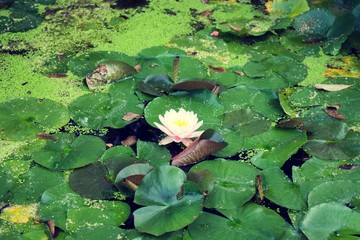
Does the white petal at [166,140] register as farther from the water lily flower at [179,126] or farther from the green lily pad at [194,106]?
the green lily pad at [194,106]

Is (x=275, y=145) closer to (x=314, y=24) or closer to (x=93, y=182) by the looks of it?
(x=93, y=182)

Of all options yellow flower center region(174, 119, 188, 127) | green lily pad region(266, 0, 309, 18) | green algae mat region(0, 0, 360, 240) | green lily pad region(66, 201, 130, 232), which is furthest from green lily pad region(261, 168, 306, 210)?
green lily pad region(266, 0, 309, 18)

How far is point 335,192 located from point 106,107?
35.8 inches

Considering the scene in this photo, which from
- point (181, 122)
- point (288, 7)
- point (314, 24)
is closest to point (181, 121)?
point (181, 122)

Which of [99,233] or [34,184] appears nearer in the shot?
[99,233]

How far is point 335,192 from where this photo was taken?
1.49m

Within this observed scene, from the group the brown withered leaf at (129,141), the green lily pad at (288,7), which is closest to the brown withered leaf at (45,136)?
the brown withered leaf at (129,141)

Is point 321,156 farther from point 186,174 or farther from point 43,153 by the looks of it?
point 43,153

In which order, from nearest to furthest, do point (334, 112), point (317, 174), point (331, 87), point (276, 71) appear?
point (317, 174), point (334, 112), point (331, 87), point (276, 71)

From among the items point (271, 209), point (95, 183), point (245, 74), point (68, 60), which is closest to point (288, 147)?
point (271, 209)

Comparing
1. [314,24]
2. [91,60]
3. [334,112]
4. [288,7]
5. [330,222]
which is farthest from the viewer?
[288,7]

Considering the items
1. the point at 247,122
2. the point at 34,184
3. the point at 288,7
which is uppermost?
the point at 288,7

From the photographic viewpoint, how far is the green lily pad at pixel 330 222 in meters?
1.36

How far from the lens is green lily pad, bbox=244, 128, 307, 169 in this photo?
164cm
